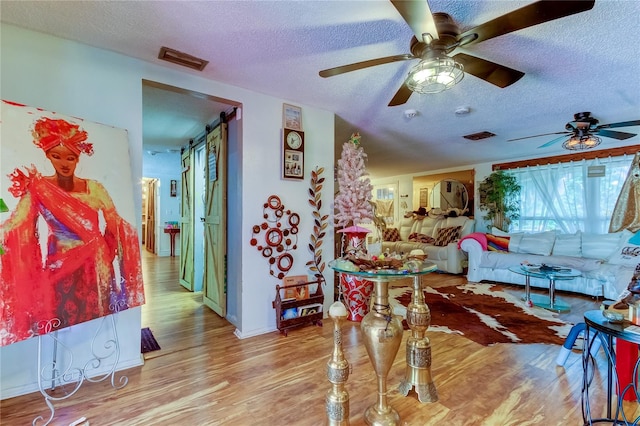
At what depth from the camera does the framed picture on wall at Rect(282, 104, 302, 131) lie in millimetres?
2902

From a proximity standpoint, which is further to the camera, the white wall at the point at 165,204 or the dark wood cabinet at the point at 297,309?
the white wall at the point at 165,204

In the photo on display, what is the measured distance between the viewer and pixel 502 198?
18.3 ft

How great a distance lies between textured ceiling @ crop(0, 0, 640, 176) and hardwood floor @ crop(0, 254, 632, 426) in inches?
88.8

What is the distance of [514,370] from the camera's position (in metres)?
2.09

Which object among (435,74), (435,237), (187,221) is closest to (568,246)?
(435,237)

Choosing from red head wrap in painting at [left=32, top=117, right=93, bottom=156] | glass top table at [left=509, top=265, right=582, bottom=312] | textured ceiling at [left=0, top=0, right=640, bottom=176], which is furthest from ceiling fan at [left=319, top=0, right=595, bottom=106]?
glass top table at [left=509, top=265, right=582, bottom=312]

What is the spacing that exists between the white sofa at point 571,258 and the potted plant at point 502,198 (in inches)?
35.1

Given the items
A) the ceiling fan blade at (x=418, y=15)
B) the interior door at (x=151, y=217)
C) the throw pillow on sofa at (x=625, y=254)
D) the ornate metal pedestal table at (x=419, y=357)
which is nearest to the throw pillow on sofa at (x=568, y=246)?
the throw pillow on sofa at (x=625, y=254)

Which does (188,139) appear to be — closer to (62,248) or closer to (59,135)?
(59,135)

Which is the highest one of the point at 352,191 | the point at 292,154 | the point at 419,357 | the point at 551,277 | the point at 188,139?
the point at 188,139

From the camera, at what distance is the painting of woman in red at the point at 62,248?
1386 millimetres

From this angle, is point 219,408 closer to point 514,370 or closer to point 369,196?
point 514,370

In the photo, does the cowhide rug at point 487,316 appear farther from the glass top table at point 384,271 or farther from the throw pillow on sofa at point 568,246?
the glass top table at point 384,271

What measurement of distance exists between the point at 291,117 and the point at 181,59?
110cm
